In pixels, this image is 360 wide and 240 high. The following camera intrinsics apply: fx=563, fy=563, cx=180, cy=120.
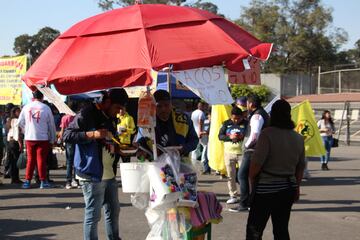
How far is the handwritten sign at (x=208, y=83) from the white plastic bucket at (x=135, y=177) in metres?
0.89

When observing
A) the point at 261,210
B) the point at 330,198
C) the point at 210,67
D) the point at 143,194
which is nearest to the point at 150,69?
the point at 210,67

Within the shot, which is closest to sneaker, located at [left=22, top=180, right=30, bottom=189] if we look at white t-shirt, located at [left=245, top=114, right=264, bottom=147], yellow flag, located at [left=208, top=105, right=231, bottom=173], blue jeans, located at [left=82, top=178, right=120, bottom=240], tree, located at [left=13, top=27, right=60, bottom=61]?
yellow flag, located at [left=208, top=105, right=231, bottom=173]

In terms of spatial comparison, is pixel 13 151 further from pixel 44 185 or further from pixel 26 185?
pixel 44 185

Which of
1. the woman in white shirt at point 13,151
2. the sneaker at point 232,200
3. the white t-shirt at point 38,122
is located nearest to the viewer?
the sneaker at point 232,200

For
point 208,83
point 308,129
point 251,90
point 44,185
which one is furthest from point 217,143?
point 251,90

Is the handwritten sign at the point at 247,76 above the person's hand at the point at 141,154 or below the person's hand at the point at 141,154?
above

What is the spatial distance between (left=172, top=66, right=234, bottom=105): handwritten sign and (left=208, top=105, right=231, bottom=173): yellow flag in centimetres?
724

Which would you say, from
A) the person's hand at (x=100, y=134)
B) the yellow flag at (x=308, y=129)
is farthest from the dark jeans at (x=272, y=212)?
the yellow flag at (x=308, y=129)

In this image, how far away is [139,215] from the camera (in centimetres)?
835

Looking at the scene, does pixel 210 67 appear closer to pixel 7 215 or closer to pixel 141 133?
pixel 141 133

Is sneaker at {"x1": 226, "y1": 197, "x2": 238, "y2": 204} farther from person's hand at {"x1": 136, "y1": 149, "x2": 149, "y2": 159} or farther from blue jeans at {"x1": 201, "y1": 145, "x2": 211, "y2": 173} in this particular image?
blue jeans at {"x1": 201, "y1": 145, "x2": 211, "y2": 173}

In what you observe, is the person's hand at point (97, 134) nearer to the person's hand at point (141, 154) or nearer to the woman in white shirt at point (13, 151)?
the person's hand at point (141, 154)

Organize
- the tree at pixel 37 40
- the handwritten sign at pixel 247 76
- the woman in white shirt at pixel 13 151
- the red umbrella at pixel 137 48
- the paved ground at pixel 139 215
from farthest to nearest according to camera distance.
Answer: the tree at pixel 37 40 → the woman in white shirt at pixel 13 151 → the paved ground at pixel 139 215 → the handwritten sign at pixel 247 76 → the red umbrella at pixel 137 48

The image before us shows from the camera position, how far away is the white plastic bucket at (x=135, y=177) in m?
5.04
